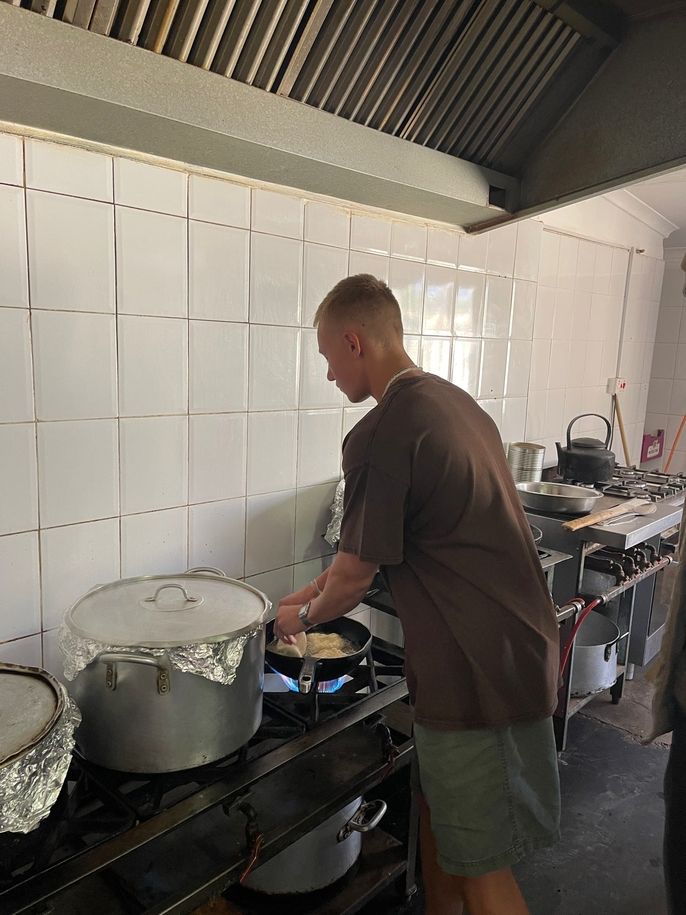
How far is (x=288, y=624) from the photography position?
1.27 metres

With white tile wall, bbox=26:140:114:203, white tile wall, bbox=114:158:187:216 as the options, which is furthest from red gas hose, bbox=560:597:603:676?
white tile wall, bbox=26:140:114:203

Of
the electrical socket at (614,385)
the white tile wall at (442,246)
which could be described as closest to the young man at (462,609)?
the white tile wall at (442,246)

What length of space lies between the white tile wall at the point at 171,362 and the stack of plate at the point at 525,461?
1.56 feet

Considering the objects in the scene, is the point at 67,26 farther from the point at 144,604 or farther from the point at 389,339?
the point at 144,604

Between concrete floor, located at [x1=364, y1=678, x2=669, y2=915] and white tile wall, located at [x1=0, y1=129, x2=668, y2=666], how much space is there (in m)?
0.98

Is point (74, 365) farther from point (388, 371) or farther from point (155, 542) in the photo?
point (388, 371)

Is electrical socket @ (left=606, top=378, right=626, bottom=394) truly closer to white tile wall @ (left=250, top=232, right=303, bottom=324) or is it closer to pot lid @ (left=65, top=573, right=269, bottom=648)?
white tile wall @ (left=250, top=232, right=303, bottom=324)

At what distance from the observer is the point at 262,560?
5.53 ft

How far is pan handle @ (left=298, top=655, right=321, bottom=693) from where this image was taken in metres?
1.22

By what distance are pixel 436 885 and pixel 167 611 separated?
2.89 feet

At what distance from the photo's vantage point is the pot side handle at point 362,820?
128 centimetres

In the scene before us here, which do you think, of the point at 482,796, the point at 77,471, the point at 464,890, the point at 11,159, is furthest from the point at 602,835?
the point at 11,159

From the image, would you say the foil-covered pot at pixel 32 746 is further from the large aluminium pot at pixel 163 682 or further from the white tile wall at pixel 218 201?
the white tile wall at pixel 218 201

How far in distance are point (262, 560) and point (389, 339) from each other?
722 mm
